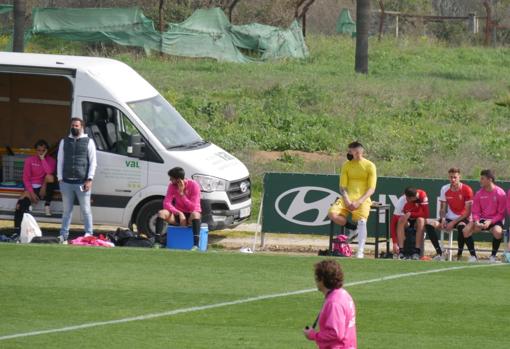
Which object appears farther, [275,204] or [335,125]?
[335,125]

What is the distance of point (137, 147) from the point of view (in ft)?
60.6

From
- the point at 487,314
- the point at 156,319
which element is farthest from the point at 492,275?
the point at 156,319

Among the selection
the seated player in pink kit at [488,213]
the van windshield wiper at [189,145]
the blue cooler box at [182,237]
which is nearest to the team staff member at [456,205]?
the seated player in pink kit at [488,213]

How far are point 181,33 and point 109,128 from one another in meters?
19.6

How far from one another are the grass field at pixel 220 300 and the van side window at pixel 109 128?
241 centimetres

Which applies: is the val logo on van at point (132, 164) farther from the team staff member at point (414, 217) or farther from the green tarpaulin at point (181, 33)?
the green tarpaulin at point (181, 33)

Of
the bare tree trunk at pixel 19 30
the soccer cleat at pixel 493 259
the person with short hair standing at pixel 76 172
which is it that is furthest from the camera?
the bare tree trunk at pixel 19 30

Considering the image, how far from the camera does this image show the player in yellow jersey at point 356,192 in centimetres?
1745

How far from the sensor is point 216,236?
786 inches

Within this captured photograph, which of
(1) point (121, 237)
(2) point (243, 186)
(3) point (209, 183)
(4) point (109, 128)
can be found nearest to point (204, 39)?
(2) point (243, 186)

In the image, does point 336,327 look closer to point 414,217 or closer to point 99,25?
point 414,217

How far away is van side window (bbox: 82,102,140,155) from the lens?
1858cm

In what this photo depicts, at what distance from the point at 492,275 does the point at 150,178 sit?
5840mm

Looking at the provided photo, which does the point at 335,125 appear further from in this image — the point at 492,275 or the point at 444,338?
the point at 444,338
